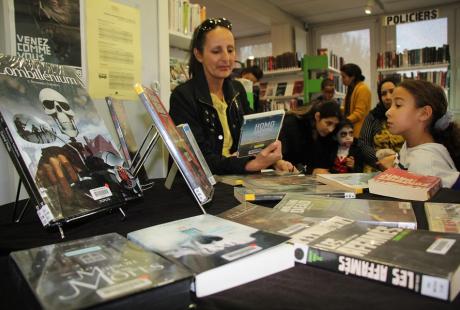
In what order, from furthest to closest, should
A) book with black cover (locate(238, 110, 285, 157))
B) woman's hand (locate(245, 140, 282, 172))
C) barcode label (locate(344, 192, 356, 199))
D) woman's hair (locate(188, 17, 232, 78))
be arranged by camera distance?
woman's hair (locate(188, 17, 232, 78))
woman's hand (locate(245, 140, 282, 172))
book with black cover (locate(238, 110, 285, 157))
barcode label (locate(344, 192, 356, 199))

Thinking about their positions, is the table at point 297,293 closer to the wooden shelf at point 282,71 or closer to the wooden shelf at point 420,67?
the wooden shelf at point 282,71

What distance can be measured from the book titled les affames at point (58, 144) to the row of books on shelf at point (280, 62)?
5.27m

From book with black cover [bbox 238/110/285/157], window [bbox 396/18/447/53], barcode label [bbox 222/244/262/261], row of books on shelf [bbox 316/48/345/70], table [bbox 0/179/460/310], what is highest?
window [bbox 396/18/447/53]

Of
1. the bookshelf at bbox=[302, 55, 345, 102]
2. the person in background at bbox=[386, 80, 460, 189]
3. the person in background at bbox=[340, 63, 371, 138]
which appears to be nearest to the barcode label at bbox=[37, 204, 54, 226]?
the person in background at bbox=[386, 80, 460, 189]

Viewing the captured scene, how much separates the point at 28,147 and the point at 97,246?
339 mm

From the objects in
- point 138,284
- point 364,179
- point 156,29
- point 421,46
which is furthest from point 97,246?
point 421,46

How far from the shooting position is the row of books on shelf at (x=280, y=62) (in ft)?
19.5

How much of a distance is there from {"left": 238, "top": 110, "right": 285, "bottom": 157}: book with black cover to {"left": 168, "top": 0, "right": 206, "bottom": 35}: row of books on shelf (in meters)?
1.37

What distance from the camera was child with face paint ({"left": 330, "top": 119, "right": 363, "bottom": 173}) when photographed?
265 centimetres

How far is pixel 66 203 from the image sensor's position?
0.80 meters

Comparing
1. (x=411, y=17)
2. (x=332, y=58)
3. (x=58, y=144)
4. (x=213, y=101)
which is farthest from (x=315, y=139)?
(x=411, y=17)

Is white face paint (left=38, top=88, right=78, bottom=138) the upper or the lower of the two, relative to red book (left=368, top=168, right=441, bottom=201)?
upper

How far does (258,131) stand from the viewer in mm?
1345

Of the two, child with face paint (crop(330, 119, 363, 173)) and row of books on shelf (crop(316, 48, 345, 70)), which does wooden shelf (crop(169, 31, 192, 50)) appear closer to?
child with face paint (crop(330, 119, 363, 173))
